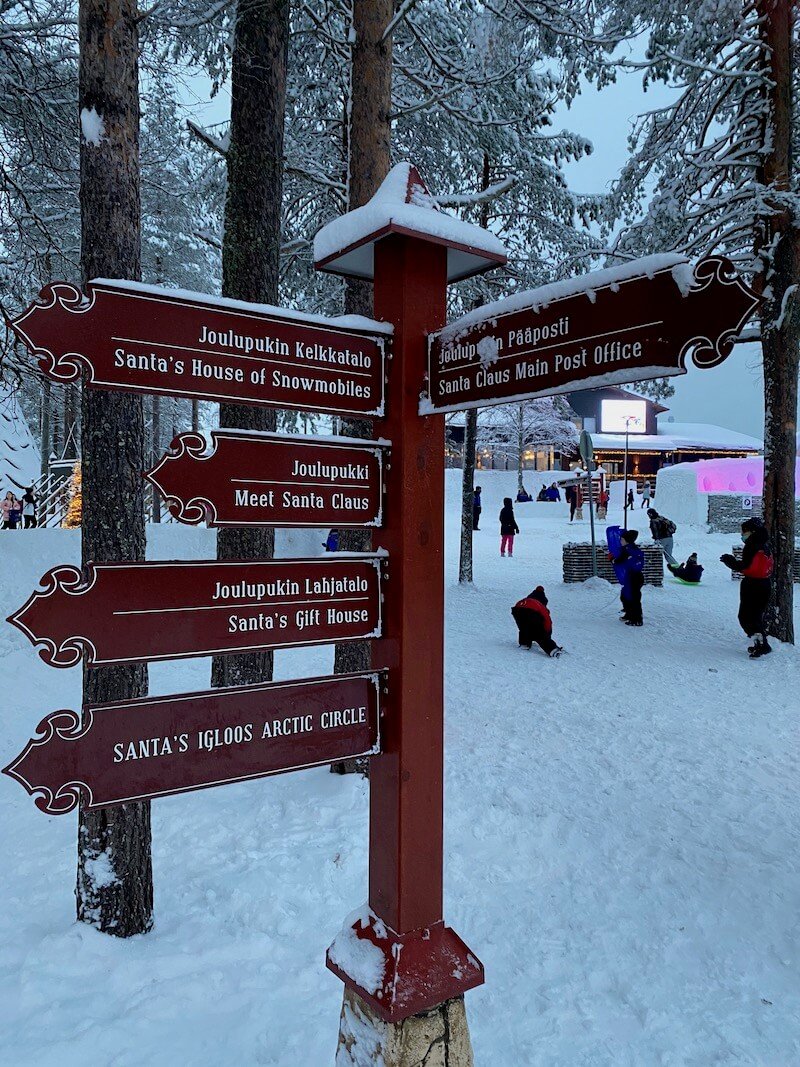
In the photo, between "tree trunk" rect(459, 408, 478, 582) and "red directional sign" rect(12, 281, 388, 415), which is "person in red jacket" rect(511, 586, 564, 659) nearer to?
"tree trunk" rect(459, 408, 478, 582)

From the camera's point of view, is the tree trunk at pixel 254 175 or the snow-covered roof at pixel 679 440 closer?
the tree trunk at pixel 254 175

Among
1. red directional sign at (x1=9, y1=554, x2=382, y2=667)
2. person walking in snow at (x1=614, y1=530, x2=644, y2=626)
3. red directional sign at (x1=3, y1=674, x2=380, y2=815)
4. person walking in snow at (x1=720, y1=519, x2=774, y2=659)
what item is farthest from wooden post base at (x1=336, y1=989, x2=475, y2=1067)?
person walking in snow at (x1=614, y1=530, x2=644, y2=626)

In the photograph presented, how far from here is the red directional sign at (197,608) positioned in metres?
1.68

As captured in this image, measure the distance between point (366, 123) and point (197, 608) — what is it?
199 inches

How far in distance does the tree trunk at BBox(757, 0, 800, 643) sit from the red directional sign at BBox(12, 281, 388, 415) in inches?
339

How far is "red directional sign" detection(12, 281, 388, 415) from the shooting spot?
169cm

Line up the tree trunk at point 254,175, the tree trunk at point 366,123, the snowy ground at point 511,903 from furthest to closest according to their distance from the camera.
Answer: the tree trunk at point 366,123 < the tree trunk at point 254,175 < the snowy ground at point 511,903

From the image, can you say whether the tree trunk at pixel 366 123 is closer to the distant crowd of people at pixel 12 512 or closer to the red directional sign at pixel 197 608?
the red directional sign at pixel 197 608

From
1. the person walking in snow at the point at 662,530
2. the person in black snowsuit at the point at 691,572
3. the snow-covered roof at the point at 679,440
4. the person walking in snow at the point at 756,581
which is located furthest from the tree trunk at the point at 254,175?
the snow-covered roof at the point at 679,440

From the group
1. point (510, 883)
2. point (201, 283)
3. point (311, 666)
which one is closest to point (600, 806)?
point (510, 883)

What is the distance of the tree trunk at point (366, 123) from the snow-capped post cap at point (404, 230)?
312 cm

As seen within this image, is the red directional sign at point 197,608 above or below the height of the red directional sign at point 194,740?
above

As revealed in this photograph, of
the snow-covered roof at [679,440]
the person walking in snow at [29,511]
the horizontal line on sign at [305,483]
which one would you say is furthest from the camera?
the snow-covered roof at [679,440]

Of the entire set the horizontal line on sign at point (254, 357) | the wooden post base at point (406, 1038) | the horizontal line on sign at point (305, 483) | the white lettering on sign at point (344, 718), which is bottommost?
the wooden post base at point (406, 1038)
